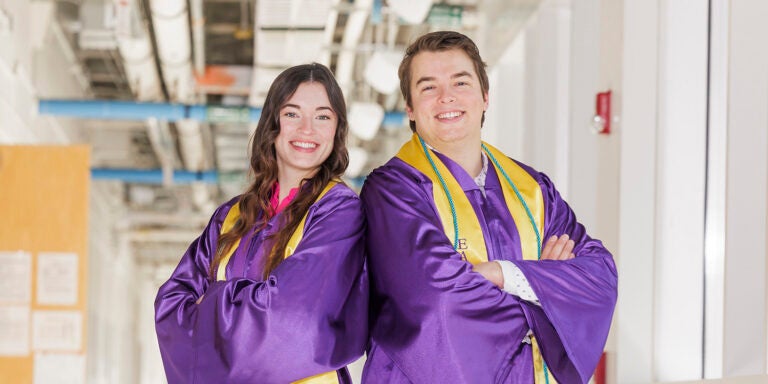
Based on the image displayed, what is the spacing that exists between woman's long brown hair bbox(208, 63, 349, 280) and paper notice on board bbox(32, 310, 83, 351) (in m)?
3.97

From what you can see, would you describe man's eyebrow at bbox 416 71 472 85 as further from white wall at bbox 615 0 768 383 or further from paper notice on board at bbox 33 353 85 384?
paper notice on board at bbox 33 353 85 384

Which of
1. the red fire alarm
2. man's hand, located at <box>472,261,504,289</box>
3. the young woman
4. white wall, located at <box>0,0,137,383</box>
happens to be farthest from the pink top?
white wall, located at <box>0,0,137,383</box>

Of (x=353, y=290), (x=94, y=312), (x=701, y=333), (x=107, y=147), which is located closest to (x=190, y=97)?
(x=107, y=147)

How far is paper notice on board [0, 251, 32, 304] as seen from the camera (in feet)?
21.5

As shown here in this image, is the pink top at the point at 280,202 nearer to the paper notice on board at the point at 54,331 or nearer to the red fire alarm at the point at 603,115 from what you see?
the red fire alarm at the point at 603,115

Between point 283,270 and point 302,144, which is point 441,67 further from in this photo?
point 283,270

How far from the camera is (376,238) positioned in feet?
8.95

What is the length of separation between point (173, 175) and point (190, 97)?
2334mm

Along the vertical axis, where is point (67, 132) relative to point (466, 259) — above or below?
above

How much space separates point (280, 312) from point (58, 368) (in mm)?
4348

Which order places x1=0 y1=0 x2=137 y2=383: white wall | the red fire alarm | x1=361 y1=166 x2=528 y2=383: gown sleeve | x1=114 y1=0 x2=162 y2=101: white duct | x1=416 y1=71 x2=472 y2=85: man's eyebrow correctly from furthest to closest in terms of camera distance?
x1=0 y1=0 x2=137 y2=383: white wall, x1=114 y1=0 x2=162 y2=101: white duct, the red fire alarm, x1=416 y1=71 x2=472 y2=85: man's eyebrow, x1=361 y1=166 x2=528 y2=383: gown sleeve

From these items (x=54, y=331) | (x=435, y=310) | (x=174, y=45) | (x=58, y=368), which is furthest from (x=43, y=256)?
(x=435, y=310)

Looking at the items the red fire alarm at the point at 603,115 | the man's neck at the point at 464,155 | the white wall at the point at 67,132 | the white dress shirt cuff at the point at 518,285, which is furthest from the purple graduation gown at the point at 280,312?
the white wall at the point at 67,132

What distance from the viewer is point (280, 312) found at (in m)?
2.60
